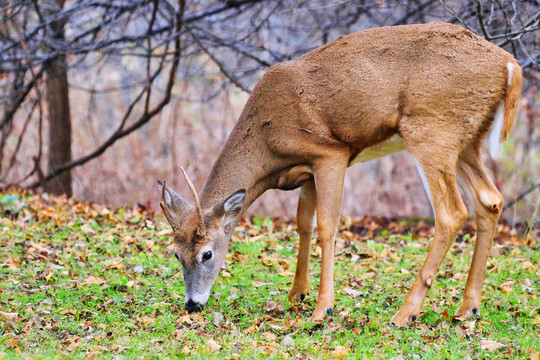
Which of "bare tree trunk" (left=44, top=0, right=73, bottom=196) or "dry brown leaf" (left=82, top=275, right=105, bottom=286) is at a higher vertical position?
"bare tree trunk" (left=44, top=0, right=73, bottom=196)

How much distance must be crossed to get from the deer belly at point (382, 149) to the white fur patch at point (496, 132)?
0.74 meters

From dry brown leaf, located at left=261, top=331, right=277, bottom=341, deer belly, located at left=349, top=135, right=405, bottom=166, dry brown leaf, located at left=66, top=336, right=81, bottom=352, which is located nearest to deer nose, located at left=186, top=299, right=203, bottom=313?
dry brown leaf, located at left=261, top=331, right=277, bottom=341

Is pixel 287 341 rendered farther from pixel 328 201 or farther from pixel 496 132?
pixel 496 132

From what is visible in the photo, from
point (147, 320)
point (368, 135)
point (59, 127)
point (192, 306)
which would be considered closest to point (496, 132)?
point (368, 135)

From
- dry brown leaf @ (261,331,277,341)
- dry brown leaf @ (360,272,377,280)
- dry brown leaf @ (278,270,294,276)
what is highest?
dry brown leaf @ (261,331,277,341)

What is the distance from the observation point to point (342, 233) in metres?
8.66

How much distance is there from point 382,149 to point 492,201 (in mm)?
1045

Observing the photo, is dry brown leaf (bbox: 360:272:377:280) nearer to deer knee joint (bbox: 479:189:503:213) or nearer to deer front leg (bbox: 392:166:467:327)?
deer front leg (bbox: 392:166:467:327)

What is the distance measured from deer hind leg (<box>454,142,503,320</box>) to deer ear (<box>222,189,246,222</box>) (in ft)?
6.54

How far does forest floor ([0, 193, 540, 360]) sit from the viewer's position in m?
4.45

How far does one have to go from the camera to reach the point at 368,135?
5484mm

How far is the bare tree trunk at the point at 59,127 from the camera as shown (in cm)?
1142

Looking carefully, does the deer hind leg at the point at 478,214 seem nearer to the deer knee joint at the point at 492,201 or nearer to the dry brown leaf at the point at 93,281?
the deer knee joint at the point at 492,201

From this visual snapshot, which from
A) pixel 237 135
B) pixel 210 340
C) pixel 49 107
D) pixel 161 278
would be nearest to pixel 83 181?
pixel 49 107
